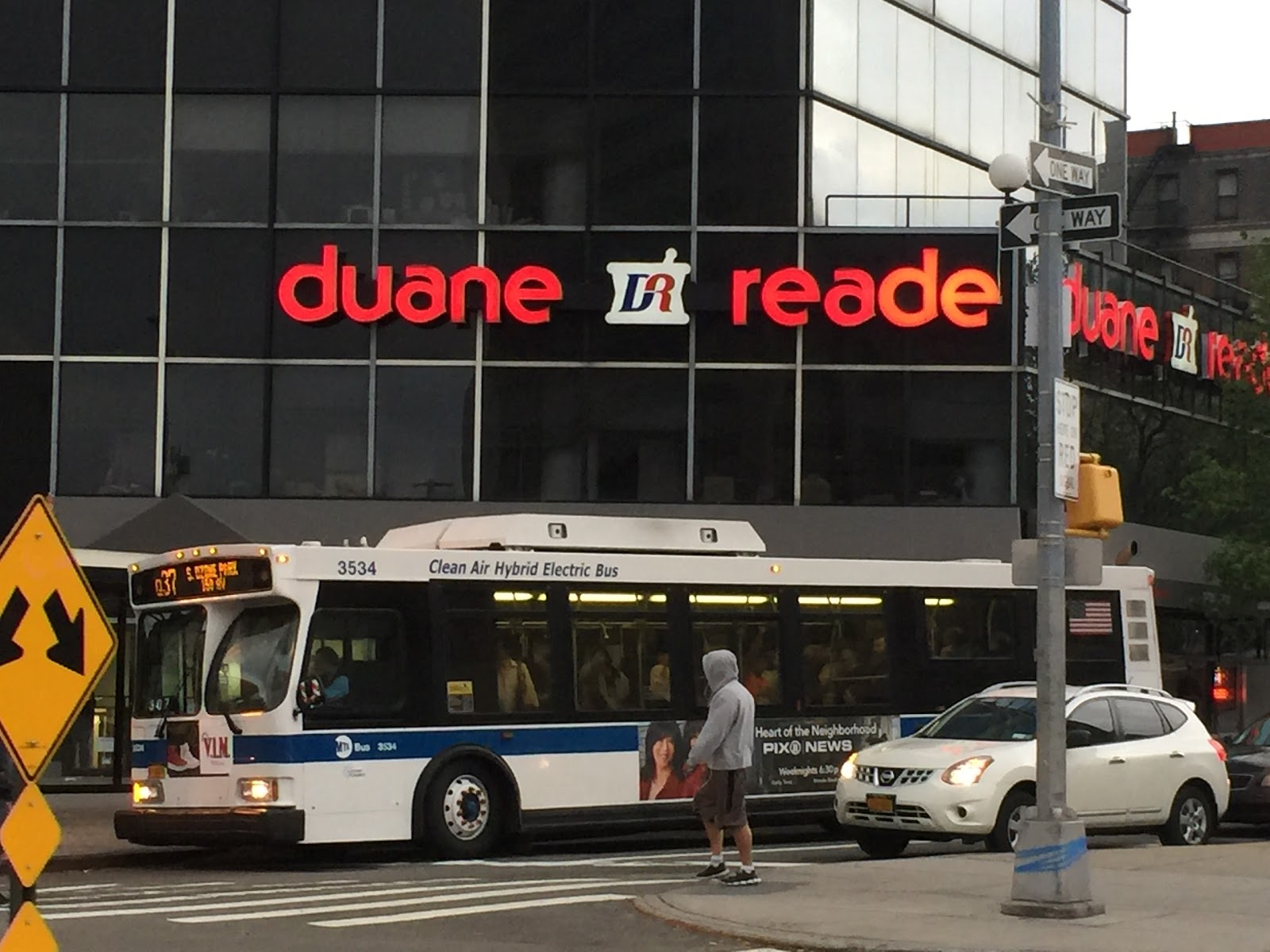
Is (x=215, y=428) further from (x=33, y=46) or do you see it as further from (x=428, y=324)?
(x=33, y=46)

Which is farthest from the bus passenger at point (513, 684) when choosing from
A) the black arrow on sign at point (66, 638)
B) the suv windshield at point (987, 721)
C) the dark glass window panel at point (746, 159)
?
the dark glass window panel at point (746, 159)

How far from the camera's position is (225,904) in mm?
14766

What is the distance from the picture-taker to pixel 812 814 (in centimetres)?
2211

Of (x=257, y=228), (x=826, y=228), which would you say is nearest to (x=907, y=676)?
(x=826, y=228)

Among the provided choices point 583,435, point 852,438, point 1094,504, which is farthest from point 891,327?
point 1094,504

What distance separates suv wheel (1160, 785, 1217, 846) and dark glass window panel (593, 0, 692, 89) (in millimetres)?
15530

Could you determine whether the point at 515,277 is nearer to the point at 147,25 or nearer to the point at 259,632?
the point at 147,25

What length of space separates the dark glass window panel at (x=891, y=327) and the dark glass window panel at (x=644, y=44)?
337 centimetres

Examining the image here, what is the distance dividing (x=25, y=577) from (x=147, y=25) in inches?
996

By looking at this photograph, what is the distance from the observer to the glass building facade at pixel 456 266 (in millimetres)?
31969

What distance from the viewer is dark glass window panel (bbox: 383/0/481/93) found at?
3228 centimetres

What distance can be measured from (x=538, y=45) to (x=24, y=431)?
971 centimetres

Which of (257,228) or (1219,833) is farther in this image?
(257,228)

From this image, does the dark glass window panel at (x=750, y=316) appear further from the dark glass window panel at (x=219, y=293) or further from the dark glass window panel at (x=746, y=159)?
the dark glass window panel at (x=219, y=293)
